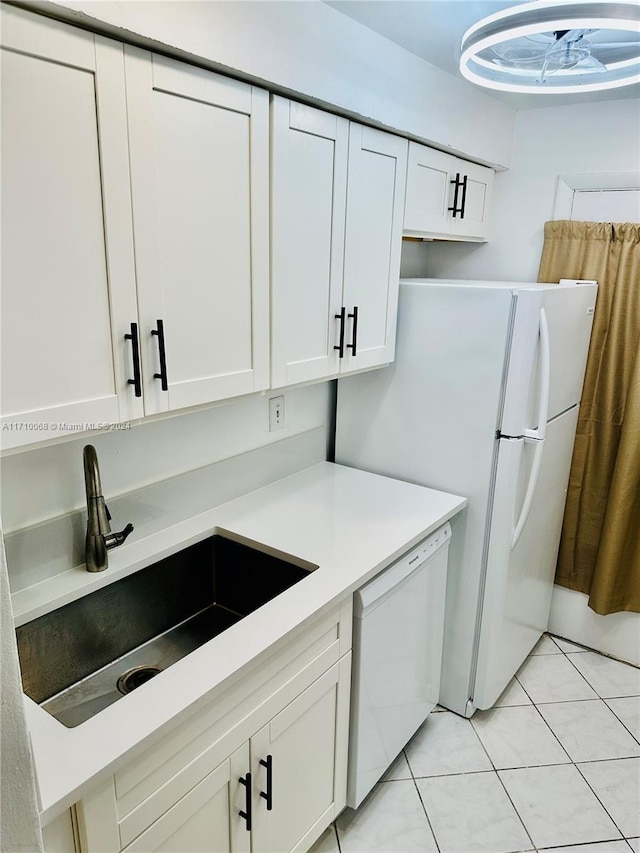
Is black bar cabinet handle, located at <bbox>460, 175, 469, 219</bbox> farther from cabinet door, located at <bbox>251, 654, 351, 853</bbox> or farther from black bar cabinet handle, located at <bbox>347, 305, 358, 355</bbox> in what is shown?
cabinet door, located at <bbox>251, 654, 351, 853</bbox>

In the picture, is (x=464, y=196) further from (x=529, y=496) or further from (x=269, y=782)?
(x=269, y=782)

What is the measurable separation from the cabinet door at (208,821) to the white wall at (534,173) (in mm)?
2175

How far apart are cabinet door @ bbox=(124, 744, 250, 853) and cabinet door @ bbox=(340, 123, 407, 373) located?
1.17m

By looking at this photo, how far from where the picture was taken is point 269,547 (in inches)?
68.4

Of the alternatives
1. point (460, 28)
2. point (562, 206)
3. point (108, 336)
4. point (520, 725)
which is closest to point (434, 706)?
point (520, 725)

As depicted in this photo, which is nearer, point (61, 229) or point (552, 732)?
point (61, 229)

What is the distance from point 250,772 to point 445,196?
79.0 inches

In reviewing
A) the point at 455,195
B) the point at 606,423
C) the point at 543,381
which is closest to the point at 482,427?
the point at 543,381

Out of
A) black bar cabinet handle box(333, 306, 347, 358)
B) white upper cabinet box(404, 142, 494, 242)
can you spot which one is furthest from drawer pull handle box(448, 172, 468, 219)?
black bar cabinet handle box(333, 306, 347, 358)

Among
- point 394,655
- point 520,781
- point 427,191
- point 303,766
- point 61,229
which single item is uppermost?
point 427,191

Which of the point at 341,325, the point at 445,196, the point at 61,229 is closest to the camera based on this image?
the point at 61,229

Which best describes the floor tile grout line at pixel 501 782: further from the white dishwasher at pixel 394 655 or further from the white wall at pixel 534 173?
the white wall at pixel 534 173

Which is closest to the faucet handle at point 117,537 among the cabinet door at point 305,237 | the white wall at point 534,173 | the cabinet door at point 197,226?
the cabinet door at point 197,226

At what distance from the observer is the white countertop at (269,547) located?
3.35 ft
